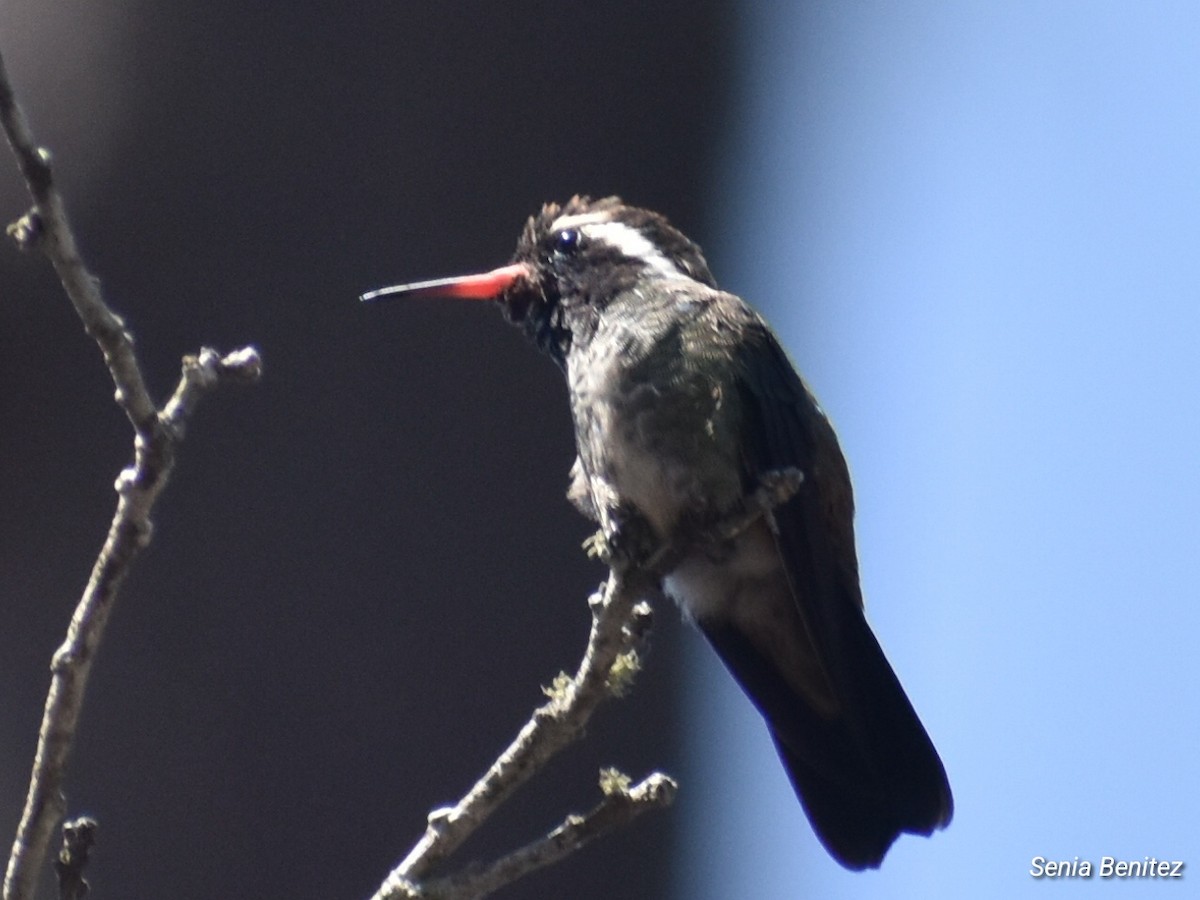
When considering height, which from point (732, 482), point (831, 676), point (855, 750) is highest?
point (732, 482)

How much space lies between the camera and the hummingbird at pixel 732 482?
2.60 metres

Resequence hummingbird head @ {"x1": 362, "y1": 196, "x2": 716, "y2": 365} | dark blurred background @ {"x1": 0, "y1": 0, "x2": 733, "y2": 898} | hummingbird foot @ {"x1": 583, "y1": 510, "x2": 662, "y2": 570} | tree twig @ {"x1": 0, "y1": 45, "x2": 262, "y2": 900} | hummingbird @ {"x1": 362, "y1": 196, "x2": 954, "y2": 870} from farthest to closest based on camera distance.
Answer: hummingbird head @ {"x1": 362, "y1": 196, "x2": 716, "y2": 365}, dark blurred background @ {"x1": 0, "y1": 0, "x2": 733, "y2": 898}, hummingbird @ {"x1": 362, "y1": 196, "x2": 954, "y2": 870}, hummingbird foot @ {"x1": 583, "y1": 510, "x2": 662, "y2": 570}, tree twig @ {"x1": 0, "y1": 45, "x2": 262, "y2": 900}

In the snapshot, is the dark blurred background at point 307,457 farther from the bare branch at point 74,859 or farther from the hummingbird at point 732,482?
the bare branch at point 74,859

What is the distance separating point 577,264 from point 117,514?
1837 millimetres

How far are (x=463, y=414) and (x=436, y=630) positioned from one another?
421mm

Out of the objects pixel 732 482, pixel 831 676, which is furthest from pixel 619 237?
pixel 831 676

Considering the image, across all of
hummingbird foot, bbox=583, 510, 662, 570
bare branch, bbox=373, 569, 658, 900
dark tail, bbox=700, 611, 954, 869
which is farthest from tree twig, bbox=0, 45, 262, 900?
dark tail, bbox=700, 611, 954, 869

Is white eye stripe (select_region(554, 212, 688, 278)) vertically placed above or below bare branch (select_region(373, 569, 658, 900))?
above

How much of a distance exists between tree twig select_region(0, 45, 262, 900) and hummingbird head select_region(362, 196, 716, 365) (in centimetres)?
171

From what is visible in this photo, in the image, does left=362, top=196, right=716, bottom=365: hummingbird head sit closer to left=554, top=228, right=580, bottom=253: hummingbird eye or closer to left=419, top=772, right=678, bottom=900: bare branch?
left=554, top=228, right=580, bottom=253: hummingbird eye

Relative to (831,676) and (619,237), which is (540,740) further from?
(619,237)

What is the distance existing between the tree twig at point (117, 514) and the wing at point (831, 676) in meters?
1.48

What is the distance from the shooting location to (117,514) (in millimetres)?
1297

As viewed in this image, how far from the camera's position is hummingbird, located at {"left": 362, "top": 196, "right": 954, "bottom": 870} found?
260cm
